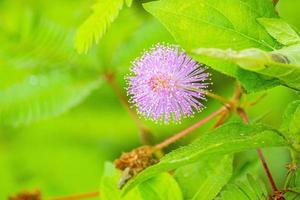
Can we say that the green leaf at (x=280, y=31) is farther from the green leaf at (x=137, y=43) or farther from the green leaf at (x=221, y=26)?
the green leaf at (x=137, y=43)

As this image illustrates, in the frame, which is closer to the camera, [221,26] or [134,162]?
[221,26]

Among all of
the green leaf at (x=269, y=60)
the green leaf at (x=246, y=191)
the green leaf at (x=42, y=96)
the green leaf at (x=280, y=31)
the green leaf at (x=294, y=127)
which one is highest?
the green leaf at (x=42, y=96)

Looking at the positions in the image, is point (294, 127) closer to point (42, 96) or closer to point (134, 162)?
point (134, 162)

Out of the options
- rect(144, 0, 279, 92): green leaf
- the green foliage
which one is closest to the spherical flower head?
rect(144, 0, 279, 92): green leaf

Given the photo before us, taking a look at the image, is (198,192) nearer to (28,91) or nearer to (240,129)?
(240,129)

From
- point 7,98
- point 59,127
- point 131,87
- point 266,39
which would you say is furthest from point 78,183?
point 266,39

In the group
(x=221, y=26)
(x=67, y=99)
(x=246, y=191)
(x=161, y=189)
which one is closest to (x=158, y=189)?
(x=161, y=189)

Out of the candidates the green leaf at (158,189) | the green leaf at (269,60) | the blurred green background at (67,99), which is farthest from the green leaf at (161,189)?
the green leaf at (269,60)
